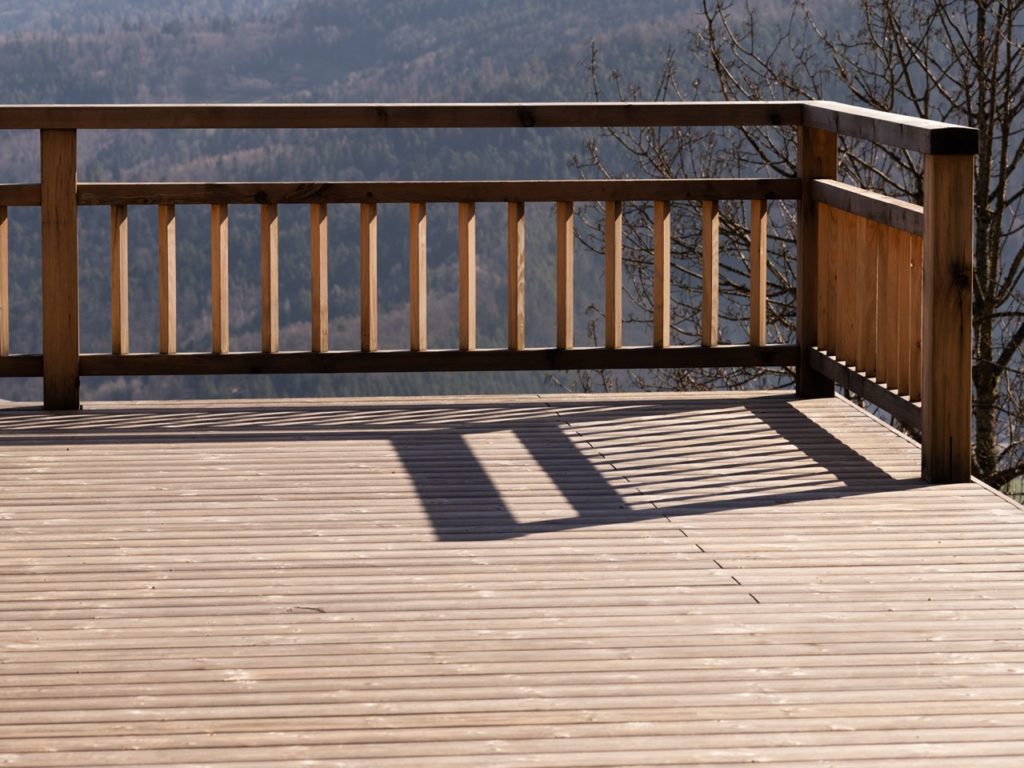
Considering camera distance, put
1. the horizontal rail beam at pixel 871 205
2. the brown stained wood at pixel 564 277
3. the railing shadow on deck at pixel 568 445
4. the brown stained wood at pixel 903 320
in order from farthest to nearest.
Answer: the brown stained wood at pixel 564 277 < the brown stained wood at pixel 903 320 < the horizontal rail beam at pixel 871 205 < the railing shadow on deck at pixel 568 445

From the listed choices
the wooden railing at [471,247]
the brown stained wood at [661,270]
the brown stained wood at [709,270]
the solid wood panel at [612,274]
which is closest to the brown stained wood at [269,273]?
the wooden railing at [471,247]

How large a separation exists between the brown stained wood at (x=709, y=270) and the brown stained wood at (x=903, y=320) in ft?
3.07

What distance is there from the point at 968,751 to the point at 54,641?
1.62 m

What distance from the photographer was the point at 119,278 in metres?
5.38

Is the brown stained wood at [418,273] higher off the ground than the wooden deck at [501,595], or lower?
higher

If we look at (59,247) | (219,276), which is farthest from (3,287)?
(219,276)

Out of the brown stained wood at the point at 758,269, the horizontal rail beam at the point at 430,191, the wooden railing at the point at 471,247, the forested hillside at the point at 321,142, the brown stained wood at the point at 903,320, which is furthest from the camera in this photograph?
the forested hillside at the point at 321,142

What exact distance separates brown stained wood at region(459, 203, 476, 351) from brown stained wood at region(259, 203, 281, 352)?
626mm

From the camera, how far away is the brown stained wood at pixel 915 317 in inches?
177

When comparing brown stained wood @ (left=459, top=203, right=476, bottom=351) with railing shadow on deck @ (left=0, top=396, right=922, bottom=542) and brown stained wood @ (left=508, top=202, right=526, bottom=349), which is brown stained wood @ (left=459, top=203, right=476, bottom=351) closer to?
brown stained wood @ (left=508, top=202, right=526, bottom=349)

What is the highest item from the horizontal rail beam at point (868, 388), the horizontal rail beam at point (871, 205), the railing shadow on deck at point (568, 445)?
the horizontal rail beam at point (871, 205)

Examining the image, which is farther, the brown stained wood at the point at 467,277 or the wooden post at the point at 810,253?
the wooden post at the point at 810,253

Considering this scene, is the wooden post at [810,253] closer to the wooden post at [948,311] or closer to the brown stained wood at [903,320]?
the brown stained wood at [903,320]

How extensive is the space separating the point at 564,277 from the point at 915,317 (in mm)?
1402
